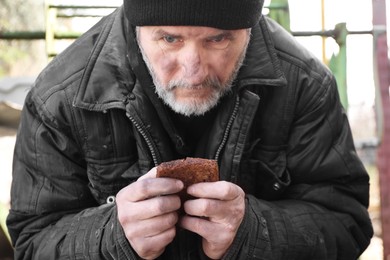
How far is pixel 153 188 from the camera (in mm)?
2395

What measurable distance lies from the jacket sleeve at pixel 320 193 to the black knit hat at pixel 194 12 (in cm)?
46

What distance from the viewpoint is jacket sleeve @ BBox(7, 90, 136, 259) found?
2.82 m

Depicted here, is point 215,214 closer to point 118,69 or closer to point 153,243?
point 153,243

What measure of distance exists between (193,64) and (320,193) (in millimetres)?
818

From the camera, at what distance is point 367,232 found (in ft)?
10.4

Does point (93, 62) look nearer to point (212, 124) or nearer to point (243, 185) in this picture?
point (212, 124)

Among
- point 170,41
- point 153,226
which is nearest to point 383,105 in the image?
point 170,41

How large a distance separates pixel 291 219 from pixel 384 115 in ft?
5.51

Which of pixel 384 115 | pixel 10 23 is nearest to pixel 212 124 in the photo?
pixel 384 115

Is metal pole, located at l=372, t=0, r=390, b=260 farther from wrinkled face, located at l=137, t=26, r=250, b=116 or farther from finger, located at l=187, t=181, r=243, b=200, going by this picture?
finger, located at l=187, t=181, r=243, b=200

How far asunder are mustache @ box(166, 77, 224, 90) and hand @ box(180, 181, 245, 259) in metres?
0.37

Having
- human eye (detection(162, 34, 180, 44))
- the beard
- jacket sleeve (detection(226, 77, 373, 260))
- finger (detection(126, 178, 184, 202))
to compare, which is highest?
human eye (detection(162, 34, 180, 44))

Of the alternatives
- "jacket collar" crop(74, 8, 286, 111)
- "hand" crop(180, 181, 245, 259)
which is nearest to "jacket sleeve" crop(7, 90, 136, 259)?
"jacket collar" crop(74, 8, 286, 111)

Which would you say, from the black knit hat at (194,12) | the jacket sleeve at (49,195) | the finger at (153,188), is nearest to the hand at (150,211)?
the finger at (153,188)
